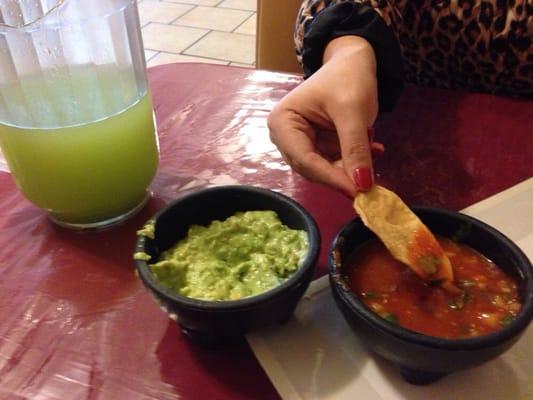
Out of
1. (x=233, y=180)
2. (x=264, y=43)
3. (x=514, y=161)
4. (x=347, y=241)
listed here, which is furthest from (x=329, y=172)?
(x=264, y=43)

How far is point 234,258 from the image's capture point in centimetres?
73

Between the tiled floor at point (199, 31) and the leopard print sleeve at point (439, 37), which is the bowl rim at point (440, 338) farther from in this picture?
the tiled floor at point (199, 31)

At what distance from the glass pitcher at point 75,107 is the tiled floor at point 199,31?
2.28 meters

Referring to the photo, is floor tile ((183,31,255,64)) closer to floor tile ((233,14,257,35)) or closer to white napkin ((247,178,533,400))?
floor tile ((233,14,257,35))

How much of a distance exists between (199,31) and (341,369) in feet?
10.4

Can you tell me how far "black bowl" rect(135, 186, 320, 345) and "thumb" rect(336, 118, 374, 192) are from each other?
0.09 meters

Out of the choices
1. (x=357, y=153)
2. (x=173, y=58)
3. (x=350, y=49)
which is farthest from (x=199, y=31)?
(x=357, y=153)

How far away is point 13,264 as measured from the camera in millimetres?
838

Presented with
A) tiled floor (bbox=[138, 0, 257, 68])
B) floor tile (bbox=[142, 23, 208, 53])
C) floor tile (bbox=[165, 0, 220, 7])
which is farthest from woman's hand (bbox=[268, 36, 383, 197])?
floor tile (bbox=[165, 0, 220, 7])

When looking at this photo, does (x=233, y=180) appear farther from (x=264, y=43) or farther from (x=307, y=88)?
(x=264, y=43)

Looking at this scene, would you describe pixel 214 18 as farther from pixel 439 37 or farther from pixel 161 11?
pixel 439 37

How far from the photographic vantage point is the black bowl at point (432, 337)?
57 centimetres

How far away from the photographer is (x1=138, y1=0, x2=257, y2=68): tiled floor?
3273 millimetres

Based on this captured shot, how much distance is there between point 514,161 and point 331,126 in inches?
14.0
